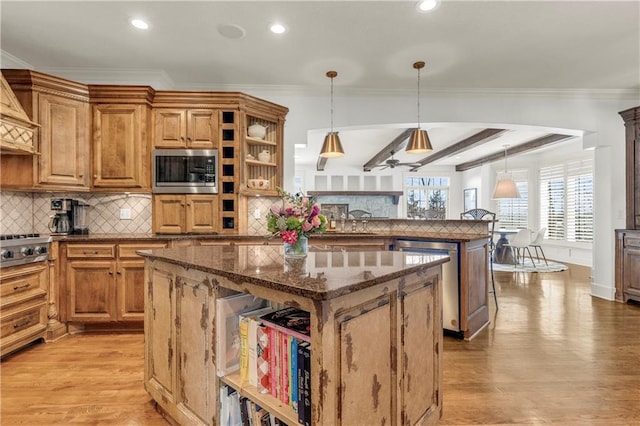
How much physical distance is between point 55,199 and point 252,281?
339cm

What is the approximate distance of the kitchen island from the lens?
1084 mm

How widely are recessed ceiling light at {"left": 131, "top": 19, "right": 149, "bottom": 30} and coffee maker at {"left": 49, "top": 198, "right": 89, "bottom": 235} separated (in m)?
1.92

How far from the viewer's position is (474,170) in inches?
379

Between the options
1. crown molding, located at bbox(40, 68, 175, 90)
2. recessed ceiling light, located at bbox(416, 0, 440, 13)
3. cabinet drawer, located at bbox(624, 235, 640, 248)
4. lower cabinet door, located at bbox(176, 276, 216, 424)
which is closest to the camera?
lower cabinet door, located at bbox(176, 276, 216, 424)

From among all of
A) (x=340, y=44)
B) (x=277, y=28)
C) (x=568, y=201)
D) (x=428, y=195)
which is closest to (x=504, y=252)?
(x=568, y=201)

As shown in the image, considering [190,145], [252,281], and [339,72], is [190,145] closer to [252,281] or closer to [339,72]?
[339,72]

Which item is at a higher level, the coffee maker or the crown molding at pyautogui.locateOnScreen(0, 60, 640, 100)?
the crown molding at pyautogui.locateOnScreen(0, 60, 640, 100)

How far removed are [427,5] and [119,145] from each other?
3.25 metres

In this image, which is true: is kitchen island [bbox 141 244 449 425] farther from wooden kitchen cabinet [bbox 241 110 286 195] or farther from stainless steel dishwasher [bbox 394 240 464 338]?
wooden kitchen cabinet [bbox 241 110 286 195]

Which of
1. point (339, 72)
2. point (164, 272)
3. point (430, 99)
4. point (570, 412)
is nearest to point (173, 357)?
point (164, 272)

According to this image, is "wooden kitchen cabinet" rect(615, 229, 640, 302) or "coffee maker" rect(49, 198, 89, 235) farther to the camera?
"wooden kitchen cabinet" rect(615, 229, 640, 302)

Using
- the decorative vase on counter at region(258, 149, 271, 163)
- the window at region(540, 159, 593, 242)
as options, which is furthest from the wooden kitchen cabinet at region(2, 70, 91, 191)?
the window at region(540, 159, 593, 242)

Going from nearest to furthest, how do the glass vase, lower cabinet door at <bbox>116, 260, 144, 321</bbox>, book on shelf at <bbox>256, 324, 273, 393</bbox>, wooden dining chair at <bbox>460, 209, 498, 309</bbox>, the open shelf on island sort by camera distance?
1. the open shelf on island
2. book on shelf at <bbox>256, 324, 273, 393</bbox>
3. the glass vase
4. lower cabinet door at <bbox>116, 260, 144, 321</bbox>
5. wooden dining chair at <bbox>460, 209, 498, 309</bbox>

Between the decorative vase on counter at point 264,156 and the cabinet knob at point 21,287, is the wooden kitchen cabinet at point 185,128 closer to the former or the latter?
the decorative vase on counter at point 264,156
